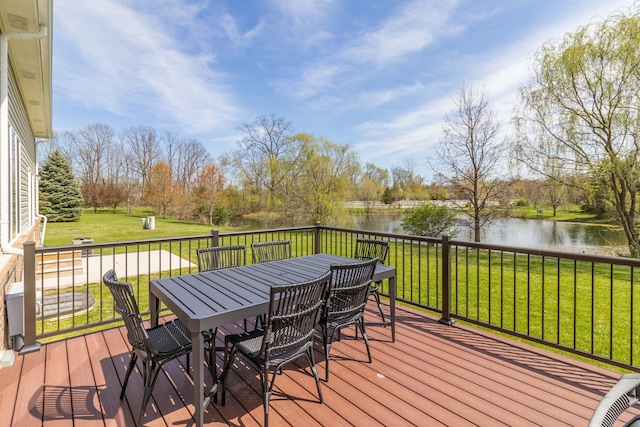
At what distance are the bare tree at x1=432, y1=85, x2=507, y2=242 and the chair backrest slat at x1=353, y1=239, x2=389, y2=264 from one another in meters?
8.22

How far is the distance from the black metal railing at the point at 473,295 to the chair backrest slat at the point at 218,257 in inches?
9.4

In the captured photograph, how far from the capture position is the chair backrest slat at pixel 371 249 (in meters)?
3.61

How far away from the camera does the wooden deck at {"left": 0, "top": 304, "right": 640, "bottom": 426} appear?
194 centimetres

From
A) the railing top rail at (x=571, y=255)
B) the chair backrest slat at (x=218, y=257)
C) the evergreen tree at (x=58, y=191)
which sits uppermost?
the evergreen tree at (x=58, y=191)

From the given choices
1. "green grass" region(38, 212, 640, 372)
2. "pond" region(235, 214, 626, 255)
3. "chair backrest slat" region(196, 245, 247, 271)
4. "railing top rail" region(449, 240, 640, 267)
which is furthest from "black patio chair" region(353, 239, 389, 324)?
"pond" region(235, 214, 626, 255)

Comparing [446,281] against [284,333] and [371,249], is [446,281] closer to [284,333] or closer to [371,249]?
[371,249]

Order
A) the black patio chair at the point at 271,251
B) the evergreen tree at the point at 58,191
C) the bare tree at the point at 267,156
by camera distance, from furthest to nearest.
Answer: the evergreen tree at the point at 58,191
the bare tree at the point at 267,156
the black patio chair at the point at 271,251

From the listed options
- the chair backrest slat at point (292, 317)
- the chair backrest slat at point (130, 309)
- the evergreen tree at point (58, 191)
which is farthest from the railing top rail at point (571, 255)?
the evergreen tree at point (58, 191)

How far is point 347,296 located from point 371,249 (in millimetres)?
1390

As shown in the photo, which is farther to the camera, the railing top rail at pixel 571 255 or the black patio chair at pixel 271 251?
the black patio chair at pixel 271 251

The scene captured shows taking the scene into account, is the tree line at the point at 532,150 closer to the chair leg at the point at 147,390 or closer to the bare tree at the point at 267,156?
the bare tree at the point at 267,156

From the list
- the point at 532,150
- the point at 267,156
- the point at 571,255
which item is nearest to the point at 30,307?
the point at 571,255

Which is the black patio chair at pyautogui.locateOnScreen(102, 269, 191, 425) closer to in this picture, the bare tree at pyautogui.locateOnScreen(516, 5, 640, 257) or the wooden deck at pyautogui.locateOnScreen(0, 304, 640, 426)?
the wooden deck at pyautogui.locateOnScreen(0, 304, 640, 426)

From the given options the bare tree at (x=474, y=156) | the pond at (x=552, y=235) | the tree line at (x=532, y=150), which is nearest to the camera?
the tree line at (x=532, y=150)
